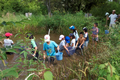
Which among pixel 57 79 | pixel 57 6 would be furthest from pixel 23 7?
pixel 57 79

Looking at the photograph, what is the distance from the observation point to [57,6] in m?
21.2

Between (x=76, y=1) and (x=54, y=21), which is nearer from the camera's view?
(x=54, y=21)

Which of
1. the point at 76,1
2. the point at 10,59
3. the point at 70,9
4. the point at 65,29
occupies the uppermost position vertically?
the point at 76,1

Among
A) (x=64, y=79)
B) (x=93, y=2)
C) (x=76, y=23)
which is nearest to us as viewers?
(x=64, y=79)

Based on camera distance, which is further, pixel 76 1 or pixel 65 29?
pixel 76 1

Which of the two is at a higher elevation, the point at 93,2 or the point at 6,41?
the point at 93,2

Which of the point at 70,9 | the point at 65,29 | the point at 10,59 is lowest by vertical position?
the point at 10,59

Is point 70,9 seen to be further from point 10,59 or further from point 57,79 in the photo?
point 57,79

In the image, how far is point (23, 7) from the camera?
72.9 ft

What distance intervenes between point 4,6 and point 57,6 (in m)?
10.4

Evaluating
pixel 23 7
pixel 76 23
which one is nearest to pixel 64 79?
pixel 76 23

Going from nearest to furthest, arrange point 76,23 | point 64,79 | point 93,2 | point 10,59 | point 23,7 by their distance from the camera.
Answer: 1. point 64,79
2. point 10,59
3. point 76,23
4. point 93,2
5. point 23,7

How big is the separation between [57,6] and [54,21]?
40.3ft

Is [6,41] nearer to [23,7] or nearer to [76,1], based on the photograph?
[76,1]
